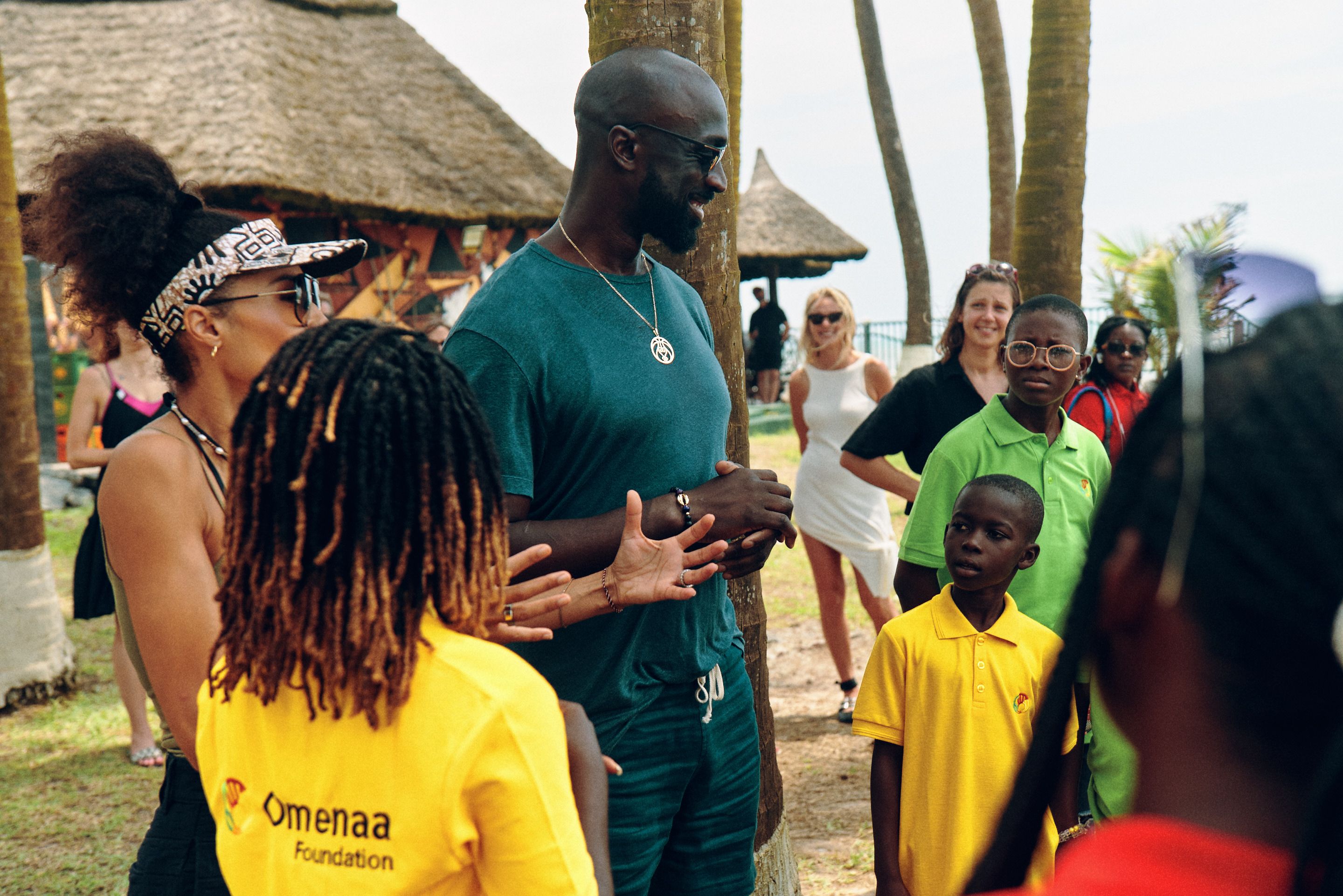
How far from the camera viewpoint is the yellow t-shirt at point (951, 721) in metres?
2.77

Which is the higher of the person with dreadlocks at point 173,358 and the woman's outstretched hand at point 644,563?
the person with dreadlocks at point 173,358

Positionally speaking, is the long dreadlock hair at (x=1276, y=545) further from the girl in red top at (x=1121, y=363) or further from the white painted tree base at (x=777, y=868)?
the girl in red top at (x=1121, y=363)

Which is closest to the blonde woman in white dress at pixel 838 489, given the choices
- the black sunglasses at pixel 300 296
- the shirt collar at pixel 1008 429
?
the shirt collar at pixel 1008 429

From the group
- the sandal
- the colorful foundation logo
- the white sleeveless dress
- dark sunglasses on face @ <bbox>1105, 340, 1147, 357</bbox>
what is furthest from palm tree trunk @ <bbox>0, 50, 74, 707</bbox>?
dark sunglasses on face @ <bbox>1105, 340, 1147, 357</bbox>

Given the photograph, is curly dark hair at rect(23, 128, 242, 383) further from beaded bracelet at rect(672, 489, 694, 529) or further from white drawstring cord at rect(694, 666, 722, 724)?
white drawstring cord at rect(694, 666, 722, 724)

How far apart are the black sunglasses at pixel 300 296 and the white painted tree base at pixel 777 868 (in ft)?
7.48

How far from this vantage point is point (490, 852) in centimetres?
142

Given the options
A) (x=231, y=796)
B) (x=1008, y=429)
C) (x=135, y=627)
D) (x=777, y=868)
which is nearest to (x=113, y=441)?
(x=777, y=868)

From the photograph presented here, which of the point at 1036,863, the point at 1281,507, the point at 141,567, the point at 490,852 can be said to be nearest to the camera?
the point at 1281,507

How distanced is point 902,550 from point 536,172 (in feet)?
46.8

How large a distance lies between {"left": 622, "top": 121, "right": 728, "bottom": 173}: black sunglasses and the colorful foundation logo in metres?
1.58

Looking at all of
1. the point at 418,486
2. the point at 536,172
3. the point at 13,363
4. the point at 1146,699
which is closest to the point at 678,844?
the point at 418,486

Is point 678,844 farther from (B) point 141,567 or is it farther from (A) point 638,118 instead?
(A) point 638,118

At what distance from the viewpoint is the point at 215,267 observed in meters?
2.24
